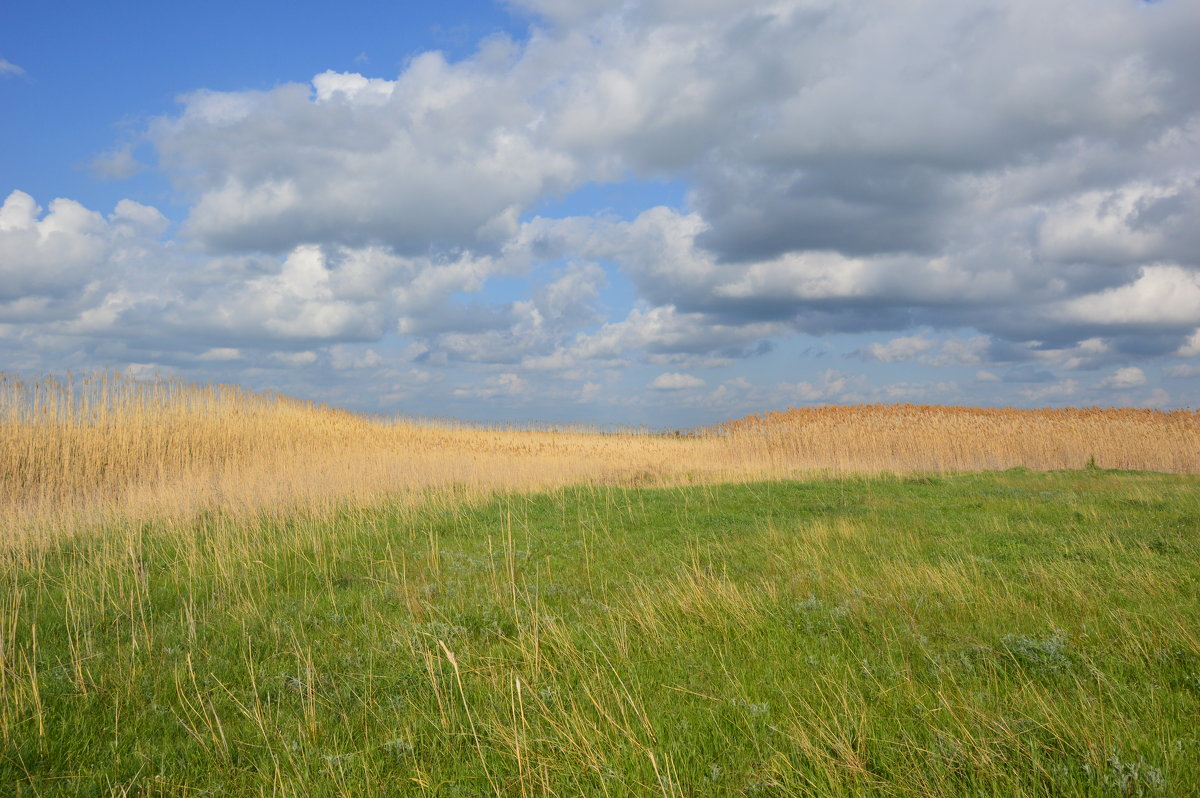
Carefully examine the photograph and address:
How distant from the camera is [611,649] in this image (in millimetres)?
6352

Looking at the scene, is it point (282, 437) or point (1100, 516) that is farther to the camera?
point (282, 437)

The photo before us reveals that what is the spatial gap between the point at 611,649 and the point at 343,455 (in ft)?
70.5

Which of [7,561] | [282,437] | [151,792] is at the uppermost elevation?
[282,437]

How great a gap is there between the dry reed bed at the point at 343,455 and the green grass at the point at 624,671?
540cm

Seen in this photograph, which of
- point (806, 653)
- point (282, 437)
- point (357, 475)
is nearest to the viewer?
point (806, 653)

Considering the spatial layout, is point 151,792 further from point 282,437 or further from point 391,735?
point 282,437

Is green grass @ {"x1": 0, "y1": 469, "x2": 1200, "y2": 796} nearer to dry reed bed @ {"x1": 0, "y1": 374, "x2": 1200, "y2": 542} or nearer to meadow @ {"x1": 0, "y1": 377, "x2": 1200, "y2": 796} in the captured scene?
meadow @ {"x1": 0, "y1": 377, "x2": 1200, "y2": 796}

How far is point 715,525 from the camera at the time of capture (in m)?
13.1

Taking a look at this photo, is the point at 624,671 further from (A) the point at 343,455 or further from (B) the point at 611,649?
(A) the point at 343,455

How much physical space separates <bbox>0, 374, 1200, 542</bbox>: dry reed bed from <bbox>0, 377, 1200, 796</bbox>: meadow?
1.64 metres

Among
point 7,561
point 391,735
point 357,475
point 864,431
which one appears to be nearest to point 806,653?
point 391,735

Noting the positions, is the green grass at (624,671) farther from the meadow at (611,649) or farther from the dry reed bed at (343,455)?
the dry reed bed at (343,455)

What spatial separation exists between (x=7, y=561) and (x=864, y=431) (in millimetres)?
30701

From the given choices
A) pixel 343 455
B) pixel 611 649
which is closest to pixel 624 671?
pixel 611 649
